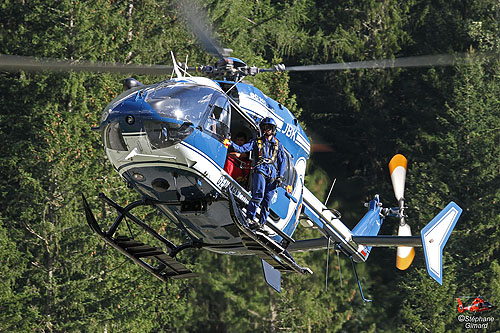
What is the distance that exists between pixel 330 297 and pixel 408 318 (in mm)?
2210

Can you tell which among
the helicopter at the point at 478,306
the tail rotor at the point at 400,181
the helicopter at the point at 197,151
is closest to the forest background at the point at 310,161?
the helicopter at the point at 478,306

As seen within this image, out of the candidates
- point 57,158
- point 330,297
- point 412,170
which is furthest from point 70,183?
point 412,170

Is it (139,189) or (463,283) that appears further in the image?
(463,283)

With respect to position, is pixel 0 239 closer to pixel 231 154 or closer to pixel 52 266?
pixel 52 266

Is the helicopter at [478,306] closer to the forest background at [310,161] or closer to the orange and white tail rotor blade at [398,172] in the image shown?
the forest background at [310,161]

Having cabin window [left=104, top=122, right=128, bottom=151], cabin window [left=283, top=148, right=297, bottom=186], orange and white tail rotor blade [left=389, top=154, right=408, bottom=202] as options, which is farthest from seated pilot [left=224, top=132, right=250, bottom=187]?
orange and white tail rotor blade [left=389, top=154, right=408, bottom=202]

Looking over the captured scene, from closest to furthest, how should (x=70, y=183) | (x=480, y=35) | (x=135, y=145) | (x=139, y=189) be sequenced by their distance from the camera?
(x=135, y=145)
(x=139, y=189)
(x=70, y=183)
(x=480, y=35)

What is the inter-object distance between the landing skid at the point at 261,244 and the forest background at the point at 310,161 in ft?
38.9

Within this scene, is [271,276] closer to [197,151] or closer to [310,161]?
[197,151]

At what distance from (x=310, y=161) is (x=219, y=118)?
1963 cm

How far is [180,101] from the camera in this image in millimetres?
13672

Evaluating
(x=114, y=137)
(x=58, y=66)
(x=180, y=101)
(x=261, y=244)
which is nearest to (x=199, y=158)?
(x=180, y=101)

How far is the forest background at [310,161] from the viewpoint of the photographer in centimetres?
2689

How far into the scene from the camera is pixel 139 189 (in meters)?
14.5
